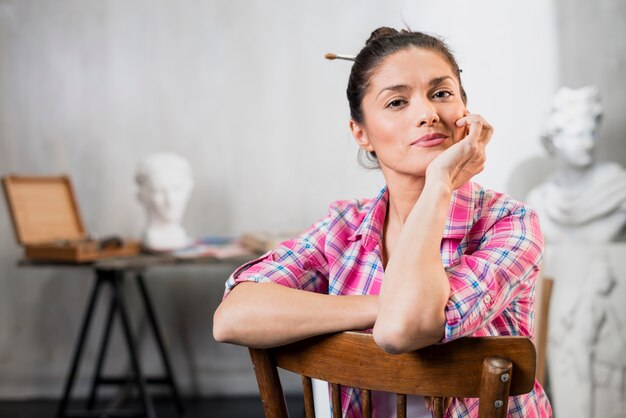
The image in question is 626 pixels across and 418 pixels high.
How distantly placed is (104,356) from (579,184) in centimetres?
250

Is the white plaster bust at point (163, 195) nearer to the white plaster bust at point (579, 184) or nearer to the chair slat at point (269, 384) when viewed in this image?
the white plaster bust at point (579, 184)

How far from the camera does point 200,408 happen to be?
12.1ft

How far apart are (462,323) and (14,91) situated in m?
3.34

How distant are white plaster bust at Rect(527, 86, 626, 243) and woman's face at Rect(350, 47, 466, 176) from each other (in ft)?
6.18

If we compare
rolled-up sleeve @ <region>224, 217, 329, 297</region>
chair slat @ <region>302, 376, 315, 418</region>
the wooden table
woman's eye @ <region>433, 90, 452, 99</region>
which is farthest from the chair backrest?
the wooden table

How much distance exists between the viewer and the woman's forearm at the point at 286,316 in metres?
1.20

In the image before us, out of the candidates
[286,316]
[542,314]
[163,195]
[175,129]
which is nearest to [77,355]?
[163,195]

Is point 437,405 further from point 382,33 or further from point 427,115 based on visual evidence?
point 382,33

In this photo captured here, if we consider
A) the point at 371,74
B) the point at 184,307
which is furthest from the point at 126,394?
the point at 371,74

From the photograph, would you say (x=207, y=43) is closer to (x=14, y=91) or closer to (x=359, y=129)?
(x=14, y=91)

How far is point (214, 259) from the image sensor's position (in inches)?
127

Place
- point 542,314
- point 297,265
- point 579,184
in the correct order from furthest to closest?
point 579,184 < point 542,314 < point 297,265

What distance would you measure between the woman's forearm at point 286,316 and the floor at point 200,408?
7.49 ft

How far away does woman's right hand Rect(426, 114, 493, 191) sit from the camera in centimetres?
127
